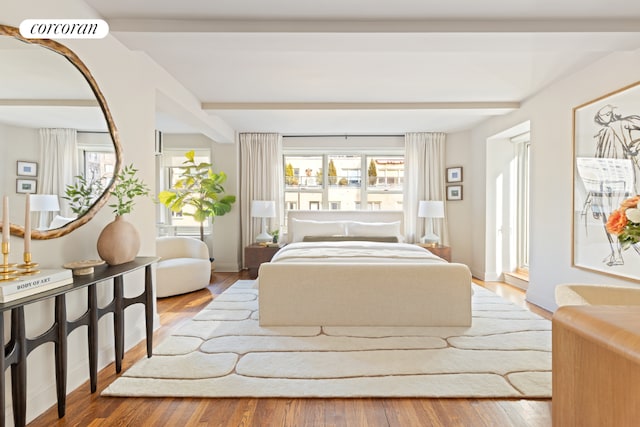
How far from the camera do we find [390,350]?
2707mm

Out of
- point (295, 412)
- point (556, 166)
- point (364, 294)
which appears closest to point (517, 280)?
point (556, 166)

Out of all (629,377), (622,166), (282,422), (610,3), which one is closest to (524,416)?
(282,422)

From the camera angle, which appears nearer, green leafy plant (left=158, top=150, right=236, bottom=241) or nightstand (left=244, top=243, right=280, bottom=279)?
nightstand (left=244, top=243, right=280, bottom=279)

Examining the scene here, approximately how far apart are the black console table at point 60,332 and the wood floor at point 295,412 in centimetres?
15

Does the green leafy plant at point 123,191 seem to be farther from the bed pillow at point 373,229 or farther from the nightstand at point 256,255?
the bed pillow at point 373,229

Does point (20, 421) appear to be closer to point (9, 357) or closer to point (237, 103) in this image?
point (9, 357)

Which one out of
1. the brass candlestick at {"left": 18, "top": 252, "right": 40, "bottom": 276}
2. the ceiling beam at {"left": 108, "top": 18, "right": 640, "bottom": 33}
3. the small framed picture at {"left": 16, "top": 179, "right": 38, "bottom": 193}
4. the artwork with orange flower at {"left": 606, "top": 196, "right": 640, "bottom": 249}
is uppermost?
the ceiling beam at {"left": 108, "top": 18, "right": 640, "bottom": 33}

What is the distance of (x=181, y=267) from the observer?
4629mm

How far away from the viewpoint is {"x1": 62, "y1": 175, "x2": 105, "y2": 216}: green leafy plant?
2.22 metres

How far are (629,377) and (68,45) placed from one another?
9.37 ft

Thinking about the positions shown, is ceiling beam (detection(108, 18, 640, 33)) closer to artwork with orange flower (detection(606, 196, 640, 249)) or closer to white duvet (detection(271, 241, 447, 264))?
artwork with orange flower (detection(606, 196, 640, 249))

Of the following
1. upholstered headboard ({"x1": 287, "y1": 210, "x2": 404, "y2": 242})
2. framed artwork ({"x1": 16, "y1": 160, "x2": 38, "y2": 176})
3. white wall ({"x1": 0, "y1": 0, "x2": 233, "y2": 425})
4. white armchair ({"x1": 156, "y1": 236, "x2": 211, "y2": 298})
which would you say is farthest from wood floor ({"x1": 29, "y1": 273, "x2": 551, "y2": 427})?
upholstered headboard ({"x1": 287, "y1": 210, "x2": 404, "y2": 242})

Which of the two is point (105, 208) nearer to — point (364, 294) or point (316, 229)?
point (364, 294)

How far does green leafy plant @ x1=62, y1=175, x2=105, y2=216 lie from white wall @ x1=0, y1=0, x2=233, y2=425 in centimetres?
15
